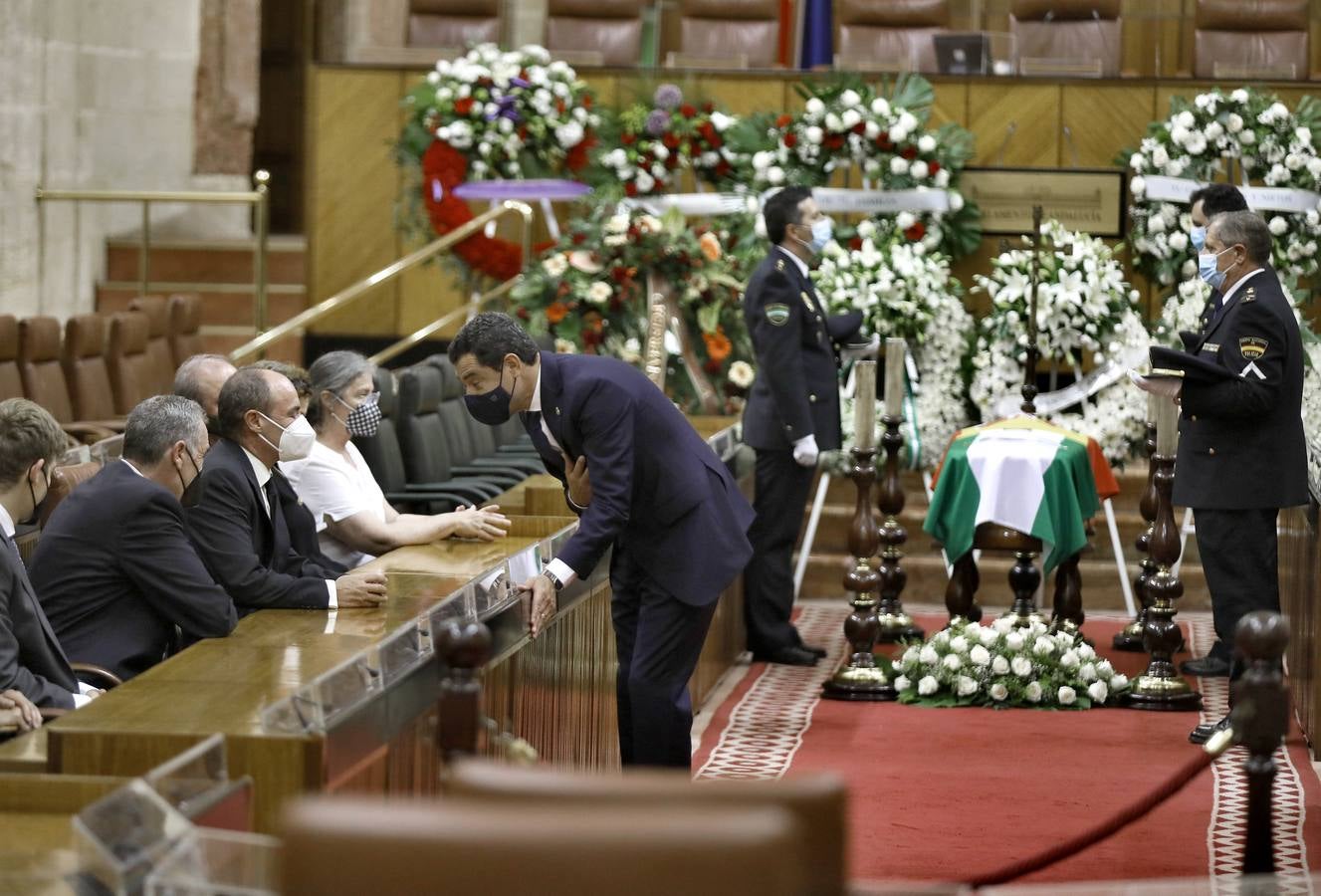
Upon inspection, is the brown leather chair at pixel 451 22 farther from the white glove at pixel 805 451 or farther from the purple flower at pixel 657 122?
the white glove at pixel 805 451

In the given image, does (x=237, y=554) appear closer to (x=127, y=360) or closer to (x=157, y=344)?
(x=127, y=360)

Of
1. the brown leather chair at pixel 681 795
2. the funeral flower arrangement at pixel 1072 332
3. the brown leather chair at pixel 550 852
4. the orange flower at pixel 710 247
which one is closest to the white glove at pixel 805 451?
the orange flower at pixel 710 247

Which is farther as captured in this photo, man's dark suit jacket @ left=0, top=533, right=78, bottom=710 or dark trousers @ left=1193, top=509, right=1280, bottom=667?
dark trousers @ left=1193, top=509, right=1280, bottom=667

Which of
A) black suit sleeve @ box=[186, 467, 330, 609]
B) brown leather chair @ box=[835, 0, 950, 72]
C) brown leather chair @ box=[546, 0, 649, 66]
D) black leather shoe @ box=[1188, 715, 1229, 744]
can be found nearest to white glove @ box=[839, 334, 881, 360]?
black leather shoe @ box=[1188, 715, 1229, 744]

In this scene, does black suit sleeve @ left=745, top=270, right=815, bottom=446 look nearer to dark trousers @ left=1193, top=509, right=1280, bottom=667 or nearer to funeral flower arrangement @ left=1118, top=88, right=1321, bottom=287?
dark trousers @ left=1193, top=509, right=1280, bottom=667

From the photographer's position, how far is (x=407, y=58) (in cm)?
1091

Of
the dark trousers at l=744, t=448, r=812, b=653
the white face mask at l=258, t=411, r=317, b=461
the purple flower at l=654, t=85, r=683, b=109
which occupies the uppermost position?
the purple flower at l=654, t=85, r=683, b=109

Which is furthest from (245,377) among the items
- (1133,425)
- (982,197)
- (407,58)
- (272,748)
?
(407,58)

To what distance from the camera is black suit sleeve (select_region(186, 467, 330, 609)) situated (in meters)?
4.00

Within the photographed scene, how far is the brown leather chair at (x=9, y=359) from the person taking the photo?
7.42 m

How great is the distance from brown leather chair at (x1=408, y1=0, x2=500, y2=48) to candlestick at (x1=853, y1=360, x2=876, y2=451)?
5.84 m

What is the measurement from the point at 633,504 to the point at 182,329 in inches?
241

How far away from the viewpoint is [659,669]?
13.8 feet

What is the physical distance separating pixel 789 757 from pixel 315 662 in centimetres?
227
